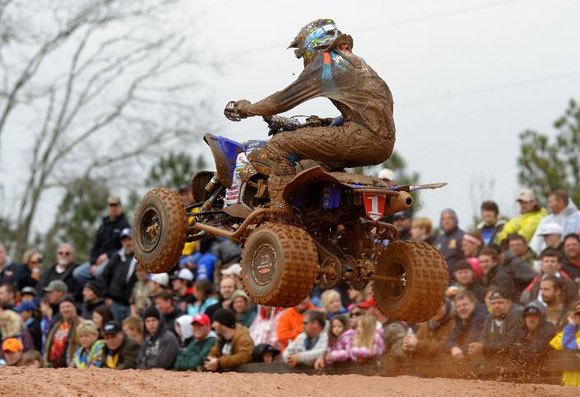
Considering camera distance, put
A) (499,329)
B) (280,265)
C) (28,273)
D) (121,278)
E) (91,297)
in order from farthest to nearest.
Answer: (28,273), (91,297), (121,278), (499,329), (280,265)

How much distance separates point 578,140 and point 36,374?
71.0 feet

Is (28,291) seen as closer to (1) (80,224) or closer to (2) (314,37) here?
(2) (314,37)

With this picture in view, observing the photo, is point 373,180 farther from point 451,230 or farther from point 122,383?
point 451,230

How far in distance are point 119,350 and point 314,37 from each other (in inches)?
263

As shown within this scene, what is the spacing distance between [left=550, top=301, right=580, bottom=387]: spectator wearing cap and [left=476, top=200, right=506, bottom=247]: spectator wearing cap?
11.2 ft

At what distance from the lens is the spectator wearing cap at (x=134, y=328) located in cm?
1638

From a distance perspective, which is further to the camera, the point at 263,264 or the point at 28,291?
the point at 28,291

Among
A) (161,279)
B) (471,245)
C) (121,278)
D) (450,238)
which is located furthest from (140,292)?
(471,245)

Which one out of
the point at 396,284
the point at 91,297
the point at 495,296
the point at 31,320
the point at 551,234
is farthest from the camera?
the point at 31,320

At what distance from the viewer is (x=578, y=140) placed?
29.9 meters

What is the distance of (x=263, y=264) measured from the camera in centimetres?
1100

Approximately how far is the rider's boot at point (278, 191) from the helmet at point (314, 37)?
124cm

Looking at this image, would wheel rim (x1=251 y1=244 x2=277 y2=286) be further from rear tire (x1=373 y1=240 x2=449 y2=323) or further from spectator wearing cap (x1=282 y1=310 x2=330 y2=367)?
spectator wearing cap (x1=282 y1=310 x2=330 y2=367)

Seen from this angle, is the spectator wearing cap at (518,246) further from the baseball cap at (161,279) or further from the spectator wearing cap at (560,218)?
the baseball cap at (161,279)
